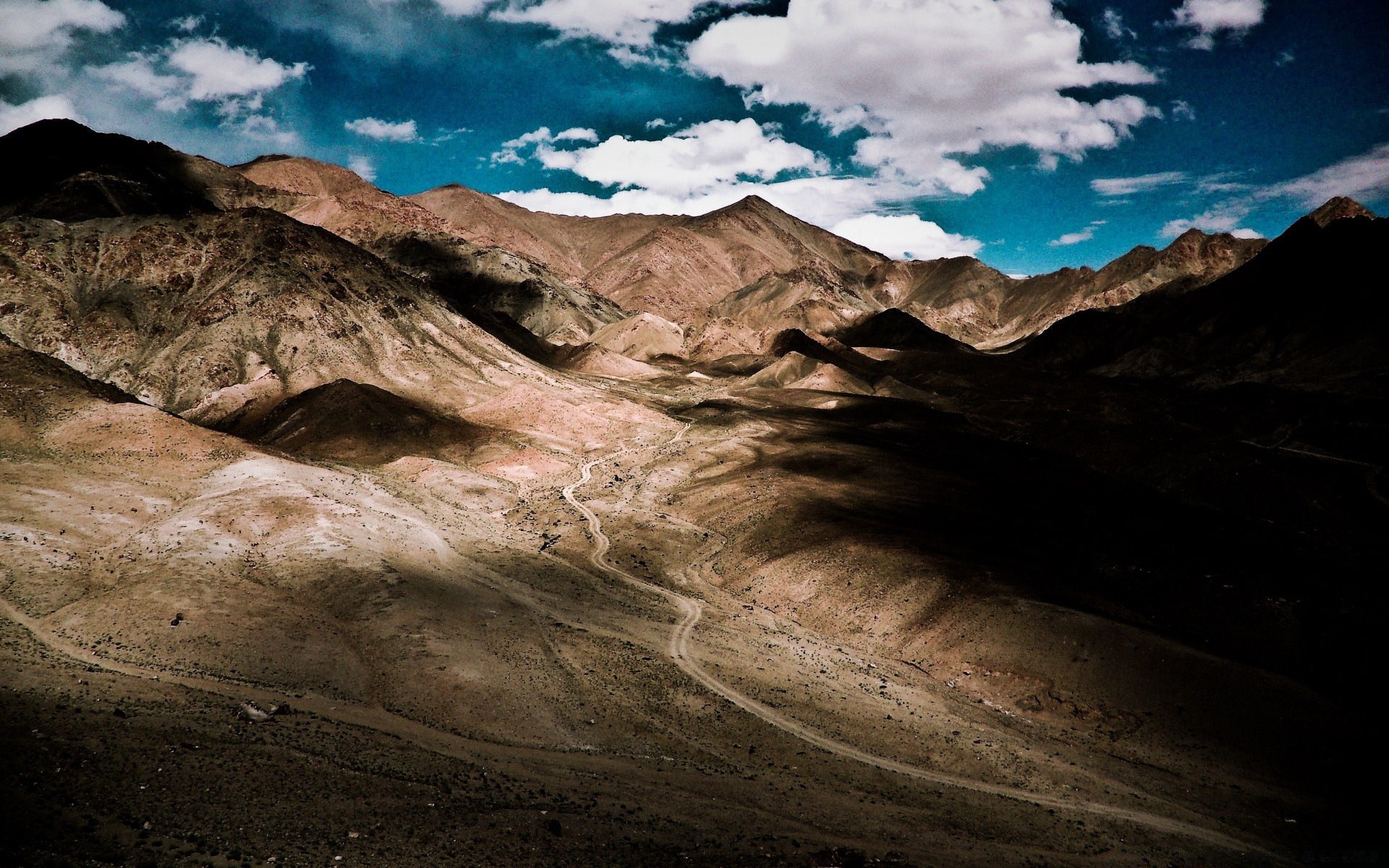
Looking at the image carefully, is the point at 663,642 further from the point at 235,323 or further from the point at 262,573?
the point at 235,323

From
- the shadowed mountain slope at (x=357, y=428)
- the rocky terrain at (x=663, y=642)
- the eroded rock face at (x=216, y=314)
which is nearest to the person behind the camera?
the rocky terrain at (x=663, y=642)

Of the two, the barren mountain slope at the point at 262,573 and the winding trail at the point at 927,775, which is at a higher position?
the barren mountain slope at the point at 262,573

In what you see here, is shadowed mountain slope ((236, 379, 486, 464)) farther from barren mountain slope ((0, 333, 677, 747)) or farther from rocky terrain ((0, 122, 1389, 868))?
barren mountain slope ((0, 333, 677, 747))

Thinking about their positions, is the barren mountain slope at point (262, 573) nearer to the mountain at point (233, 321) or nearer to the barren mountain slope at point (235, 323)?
the mountain at point (233, 321)

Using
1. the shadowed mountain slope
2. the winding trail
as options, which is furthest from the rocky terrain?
the shadowed mountain slope

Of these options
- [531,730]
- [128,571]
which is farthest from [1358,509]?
[128,571]

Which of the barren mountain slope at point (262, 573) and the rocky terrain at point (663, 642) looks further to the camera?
Result: the barren mountain slope at point (262, 573)

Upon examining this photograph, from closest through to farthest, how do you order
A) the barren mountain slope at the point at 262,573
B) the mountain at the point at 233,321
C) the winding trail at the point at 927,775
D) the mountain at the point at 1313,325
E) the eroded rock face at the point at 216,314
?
the winding trail at the point at 927,775 < the barren mountain slope at the point at 262,573 < the mountain at the point at 233,321 < the eroded rock face at the point at 216,314 < the mountain at the point at 1313,325

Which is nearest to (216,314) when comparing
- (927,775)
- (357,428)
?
(357,428)

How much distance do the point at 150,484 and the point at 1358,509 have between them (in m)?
128

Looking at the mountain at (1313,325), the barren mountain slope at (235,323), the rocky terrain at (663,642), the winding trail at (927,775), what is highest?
the mountain at (1313,325)

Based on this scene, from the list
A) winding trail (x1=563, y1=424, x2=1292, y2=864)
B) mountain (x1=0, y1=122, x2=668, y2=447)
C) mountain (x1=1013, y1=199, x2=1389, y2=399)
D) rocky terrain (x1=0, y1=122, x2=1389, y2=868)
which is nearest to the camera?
rocky terrain (x1=0, y1=122, x2=1389, y2=868)

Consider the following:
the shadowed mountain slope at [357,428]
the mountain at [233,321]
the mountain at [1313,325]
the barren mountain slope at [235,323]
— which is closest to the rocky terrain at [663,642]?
the shadowed mountain slope at [357,428]

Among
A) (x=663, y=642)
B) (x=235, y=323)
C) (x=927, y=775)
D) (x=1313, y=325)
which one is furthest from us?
(x=1313, y=325)
